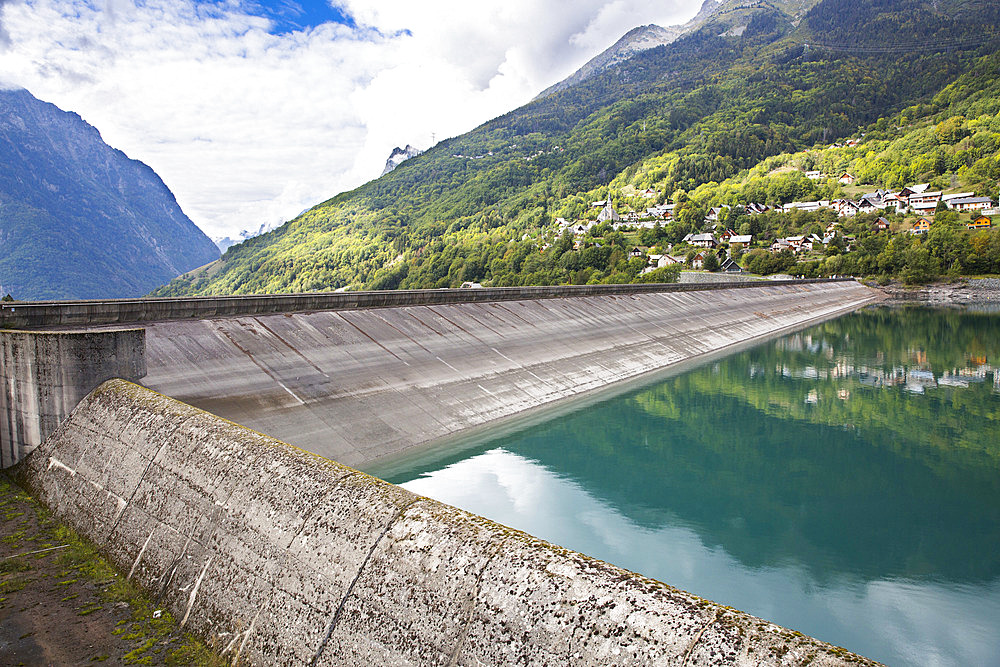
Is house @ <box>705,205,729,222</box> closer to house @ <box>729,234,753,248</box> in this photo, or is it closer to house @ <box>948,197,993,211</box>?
house @ <box>729,234,753,248</box>

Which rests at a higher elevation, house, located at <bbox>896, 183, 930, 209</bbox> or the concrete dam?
house, located at <bbox>896, 183, 930, 209</bbox>

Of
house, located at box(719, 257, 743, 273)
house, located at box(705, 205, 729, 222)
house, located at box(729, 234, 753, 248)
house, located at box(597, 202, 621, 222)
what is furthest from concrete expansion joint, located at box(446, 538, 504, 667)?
house, located at box(597, 202, 621, 222)

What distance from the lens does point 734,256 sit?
9844 cm

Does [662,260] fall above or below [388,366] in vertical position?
below

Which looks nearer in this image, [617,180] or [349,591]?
[349,591]

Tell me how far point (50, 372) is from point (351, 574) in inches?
221

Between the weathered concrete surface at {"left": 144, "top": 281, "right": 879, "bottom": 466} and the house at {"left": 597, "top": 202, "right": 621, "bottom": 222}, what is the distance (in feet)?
367

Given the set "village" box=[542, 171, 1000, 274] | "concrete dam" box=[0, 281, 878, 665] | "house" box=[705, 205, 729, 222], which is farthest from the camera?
"house" box=[705, 205, 729, 222]

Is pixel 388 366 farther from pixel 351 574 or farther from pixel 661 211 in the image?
pixel 661 211

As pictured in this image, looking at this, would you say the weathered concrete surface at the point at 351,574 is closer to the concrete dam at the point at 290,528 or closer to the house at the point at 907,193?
the concrete dam at the point at 290,528

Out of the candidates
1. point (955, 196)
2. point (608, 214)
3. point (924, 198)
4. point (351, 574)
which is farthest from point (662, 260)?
point (351, 574)

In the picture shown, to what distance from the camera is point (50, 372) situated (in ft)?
24.1

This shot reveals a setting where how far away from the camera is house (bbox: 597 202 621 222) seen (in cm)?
13838

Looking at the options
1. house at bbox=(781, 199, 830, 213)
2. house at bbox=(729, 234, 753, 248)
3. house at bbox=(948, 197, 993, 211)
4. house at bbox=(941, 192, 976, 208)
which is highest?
house at bbox=(781, 199, 830, 213)
